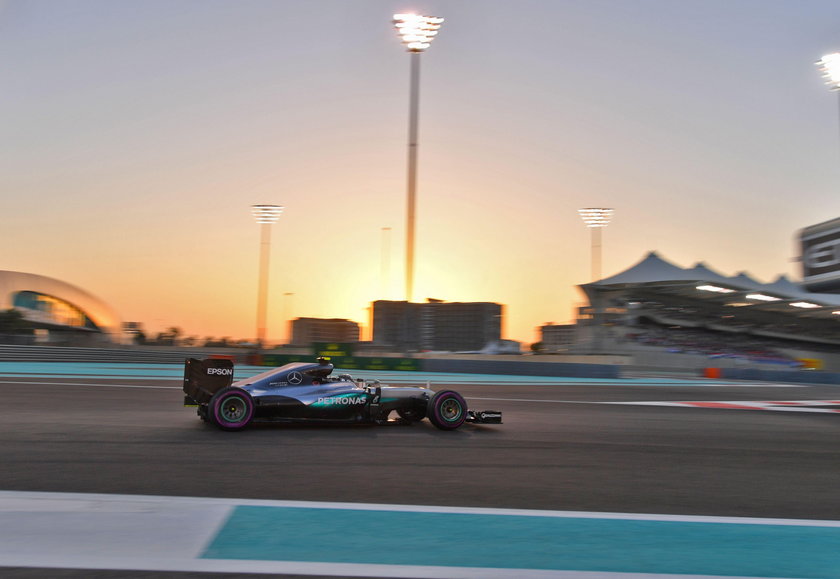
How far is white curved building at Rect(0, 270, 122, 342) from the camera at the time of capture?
7481 cm

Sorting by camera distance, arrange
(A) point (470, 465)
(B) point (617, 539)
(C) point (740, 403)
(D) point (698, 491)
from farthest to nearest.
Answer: (C) point (740, 403) < (A) point (470, 465) < (D) point (698, 491) < (B) point (617, 539)

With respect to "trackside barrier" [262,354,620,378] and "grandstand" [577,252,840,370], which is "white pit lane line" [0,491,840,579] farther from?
"grandstand" [577,252,840,370]


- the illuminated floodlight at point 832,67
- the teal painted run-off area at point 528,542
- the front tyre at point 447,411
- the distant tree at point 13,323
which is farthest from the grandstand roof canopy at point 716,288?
the distant tree at point 13,323

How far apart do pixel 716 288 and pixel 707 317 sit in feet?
22.3

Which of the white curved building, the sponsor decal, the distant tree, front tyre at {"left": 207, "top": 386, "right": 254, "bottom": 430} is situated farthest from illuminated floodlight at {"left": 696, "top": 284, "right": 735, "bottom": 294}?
the distant tree

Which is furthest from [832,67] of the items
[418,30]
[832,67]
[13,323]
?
[13,323]

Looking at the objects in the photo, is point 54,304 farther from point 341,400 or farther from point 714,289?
point 341,400

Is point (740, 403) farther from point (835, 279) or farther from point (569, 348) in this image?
point (569, 348)

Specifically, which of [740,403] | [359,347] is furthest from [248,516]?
[359,347]

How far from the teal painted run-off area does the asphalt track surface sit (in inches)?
17.3

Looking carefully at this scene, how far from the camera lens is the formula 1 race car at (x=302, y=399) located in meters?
9.21

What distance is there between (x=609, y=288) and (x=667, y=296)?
5.65m

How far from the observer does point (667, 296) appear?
5741 centimetres

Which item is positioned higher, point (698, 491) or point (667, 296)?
point (667, 296)
